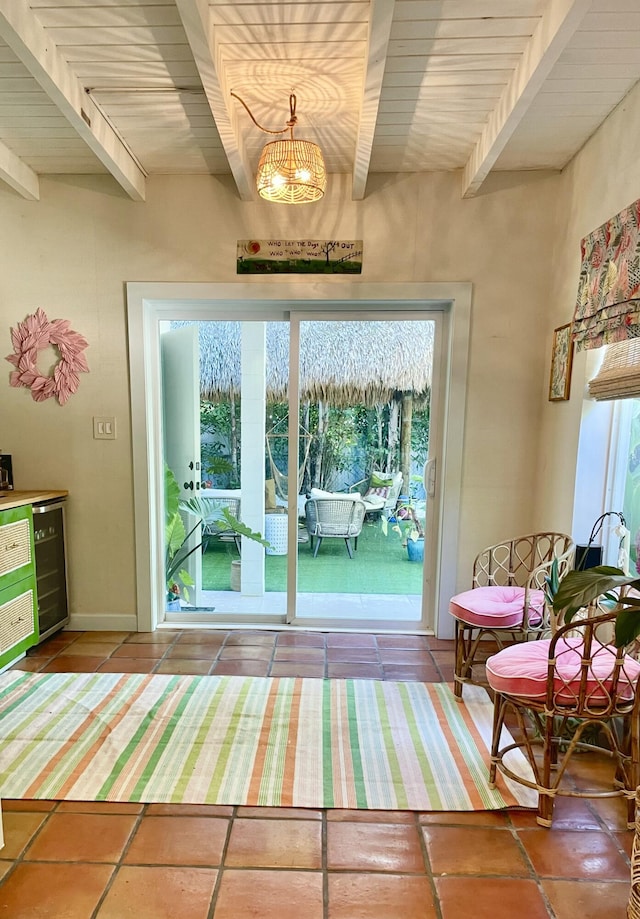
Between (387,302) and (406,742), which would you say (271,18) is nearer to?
(387,302)

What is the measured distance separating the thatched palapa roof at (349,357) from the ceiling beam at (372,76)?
0.83m

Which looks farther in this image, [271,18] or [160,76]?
[160,76]

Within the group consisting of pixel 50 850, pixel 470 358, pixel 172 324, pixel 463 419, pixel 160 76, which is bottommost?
pixel 50 850

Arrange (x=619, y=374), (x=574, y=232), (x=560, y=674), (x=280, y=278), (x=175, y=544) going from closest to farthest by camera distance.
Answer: (x=560, y=674) < (x=619, y=374) < (x=574, y=232) < (x=280, y=278) < (x=175, y=544)

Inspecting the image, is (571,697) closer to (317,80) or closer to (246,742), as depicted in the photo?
(246,742)

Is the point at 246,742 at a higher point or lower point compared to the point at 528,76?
lower

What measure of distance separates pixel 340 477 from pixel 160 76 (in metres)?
2.17

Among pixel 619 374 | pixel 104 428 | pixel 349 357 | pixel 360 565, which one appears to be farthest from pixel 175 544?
pixel 619 374

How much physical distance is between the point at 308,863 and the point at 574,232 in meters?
2.91

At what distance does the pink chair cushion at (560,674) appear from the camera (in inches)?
58.8

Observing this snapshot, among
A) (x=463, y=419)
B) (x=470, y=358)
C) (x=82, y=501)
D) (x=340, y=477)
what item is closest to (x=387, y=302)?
(x=470, y=358)

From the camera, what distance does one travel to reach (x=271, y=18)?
1.64m

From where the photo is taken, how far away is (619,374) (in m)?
1.84

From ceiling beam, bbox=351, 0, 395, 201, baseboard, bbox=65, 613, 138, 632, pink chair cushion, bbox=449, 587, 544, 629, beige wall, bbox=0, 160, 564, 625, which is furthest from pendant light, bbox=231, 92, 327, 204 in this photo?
baseboard, bbox=65, 613, 138, 632
